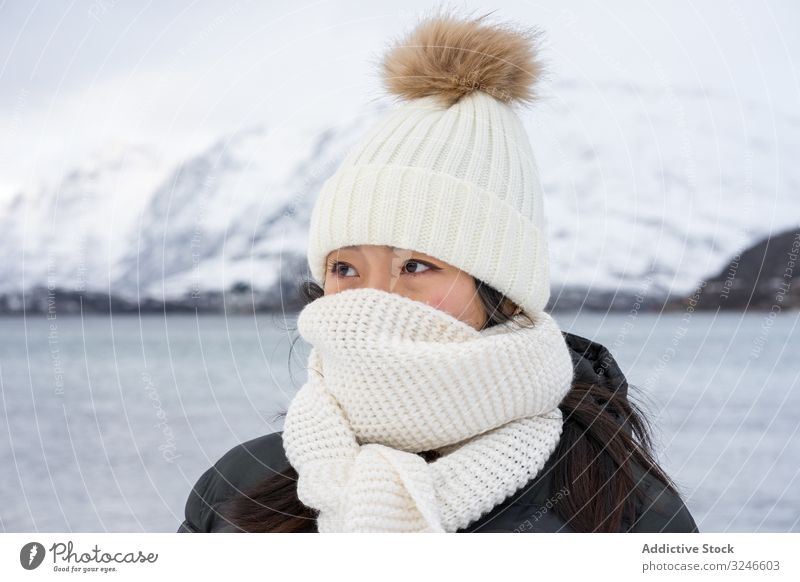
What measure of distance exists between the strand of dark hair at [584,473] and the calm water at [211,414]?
15cm

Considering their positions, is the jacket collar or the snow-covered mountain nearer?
the jacket collar

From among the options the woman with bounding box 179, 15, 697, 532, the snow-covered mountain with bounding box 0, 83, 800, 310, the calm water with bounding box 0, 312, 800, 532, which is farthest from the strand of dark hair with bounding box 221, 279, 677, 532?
the snow-covered mountain with bounding box 0, 83, 800, 310

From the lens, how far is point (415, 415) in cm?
97

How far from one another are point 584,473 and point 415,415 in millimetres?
209

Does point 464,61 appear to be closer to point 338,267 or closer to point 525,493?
point 338,267

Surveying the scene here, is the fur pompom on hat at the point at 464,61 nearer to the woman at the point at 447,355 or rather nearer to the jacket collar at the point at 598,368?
the woman at the point at 447,355

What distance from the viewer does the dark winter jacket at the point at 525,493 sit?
1.00 metres

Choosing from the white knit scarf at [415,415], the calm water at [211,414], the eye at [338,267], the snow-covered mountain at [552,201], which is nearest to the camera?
the white knit scarf at [415,415]

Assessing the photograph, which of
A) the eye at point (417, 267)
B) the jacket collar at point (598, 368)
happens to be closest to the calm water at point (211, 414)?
the jacket collar at point (598, 368)

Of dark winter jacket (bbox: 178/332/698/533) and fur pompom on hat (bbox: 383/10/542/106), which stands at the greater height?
fur pompom on hat (bbox: 383/10/542/106)

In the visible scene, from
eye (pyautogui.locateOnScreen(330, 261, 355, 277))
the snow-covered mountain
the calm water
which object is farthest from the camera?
the calm water

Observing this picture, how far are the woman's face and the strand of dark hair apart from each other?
2 centimetres
